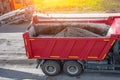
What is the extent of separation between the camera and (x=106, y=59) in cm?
925

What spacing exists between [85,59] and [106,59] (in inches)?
28.6

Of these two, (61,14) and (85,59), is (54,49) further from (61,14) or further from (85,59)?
(61,14)

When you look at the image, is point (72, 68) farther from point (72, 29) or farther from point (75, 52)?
point (72, 29)

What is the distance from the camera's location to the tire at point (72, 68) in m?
9.45

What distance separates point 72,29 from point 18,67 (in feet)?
8.75

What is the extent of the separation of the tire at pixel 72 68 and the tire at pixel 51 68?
0.28m

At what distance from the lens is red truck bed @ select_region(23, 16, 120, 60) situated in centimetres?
884

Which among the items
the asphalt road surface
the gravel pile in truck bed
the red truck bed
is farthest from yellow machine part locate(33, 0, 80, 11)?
the red truck bed

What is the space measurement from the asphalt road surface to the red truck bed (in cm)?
78

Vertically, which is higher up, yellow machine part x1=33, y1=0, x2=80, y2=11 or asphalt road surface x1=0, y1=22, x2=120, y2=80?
yellow machine part x1=33, y1=0, x2=80, y2=11

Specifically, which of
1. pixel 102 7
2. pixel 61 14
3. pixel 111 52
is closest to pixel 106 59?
pixel 111 52

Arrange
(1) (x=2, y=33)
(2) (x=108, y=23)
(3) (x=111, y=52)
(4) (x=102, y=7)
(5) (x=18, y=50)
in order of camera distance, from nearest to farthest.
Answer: (3) (x=111, y=52)
(2) (x=108, y=23)
(5) (x=18, y=50)
(1) (x=2, y=33)
(4) (x=102, y=7)

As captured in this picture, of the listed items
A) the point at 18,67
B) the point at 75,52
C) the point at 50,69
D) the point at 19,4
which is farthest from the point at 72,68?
the point at 19,4

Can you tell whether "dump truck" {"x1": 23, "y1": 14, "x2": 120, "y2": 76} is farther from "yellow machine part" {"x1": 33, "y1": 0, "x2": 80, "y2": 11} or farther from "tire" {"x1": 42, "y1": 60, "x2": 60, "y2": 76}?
"yellow machine part" {"x1": 33, "y1": 0, "x2": 80, "y2": 11}
